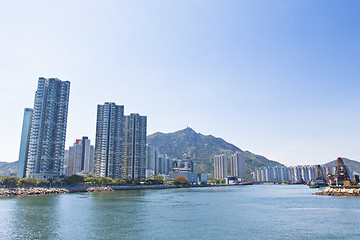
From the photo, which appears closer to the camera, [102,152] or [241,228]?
[241,228]

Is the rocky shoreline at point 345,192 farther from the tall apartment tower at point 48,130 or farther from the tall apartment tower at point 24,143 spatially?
the tall apartment tower at point 24,143

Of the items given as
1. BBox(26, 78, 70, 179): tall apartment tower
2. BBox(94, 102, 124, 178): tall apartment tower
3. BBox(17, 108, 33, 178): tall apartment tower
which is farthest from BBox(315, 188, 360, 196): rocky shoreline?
BBox(17, 108, 33, 178): tall apartment tower

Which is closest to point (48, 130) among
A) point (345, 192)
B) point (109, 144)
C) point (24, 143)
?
point (24, 143)

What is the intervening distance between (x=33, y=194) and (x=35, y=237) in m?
86.8

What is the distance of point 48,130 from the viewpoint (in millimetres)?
141500

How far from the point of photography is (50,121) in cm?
14250

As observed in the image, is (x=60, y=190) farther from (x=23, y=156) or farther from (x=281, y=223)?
(x=281, y=223)

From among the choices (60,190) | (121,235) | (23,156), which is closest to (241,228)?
(121,235)

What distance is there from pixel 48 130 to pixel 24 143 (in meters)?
34.3

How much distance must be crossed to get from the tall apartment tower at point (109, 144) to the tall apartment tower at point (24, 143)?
49.6m

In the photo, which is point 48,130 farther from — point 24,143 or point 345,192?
point 345,192

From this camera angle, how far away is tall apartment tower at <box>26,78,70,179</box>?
138m

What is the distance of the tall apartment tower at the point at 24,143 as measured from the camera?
6058 inches

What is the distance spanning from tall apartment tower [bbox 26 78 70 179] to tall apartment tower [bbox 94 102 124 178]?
1738 inches
